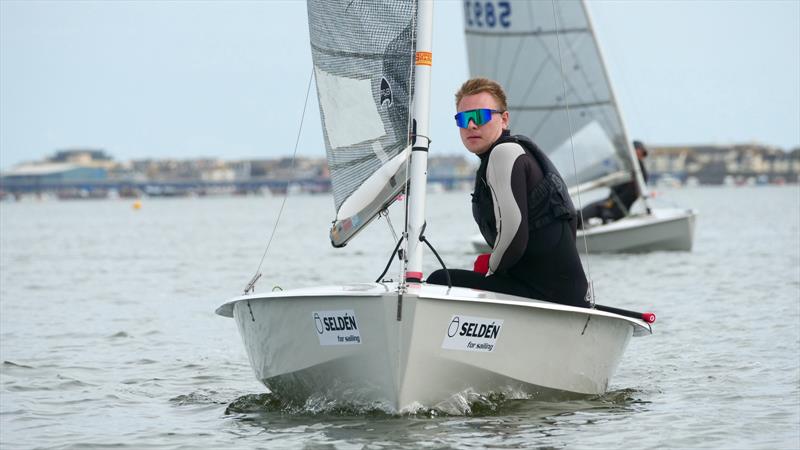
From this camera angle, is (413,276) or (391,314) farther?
(413,276)

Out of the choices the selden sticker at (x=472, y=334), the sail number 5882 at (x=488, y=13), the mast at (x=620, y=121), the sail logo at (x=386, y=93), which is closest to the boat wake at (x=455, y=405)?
the selden sticker at (x=472, y=334)

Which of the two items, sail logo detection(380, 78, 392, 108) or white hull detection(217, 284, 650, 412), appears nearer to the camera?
white hull detection(217, 284, 650, 412)

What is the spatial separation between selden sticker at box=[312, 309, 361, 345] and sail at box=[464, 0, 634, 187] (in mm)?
16756

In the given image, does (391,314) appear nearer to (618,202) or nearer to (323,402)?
(323,402)

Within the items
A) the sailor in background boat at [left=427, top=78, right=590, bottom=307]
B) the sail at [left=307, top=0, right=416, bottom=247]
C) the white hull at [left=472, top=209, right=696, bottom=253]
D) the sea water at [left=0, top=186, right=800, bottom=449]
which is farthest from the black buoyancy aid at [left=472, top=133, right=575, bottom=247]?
the white hull at [left=472, top=209, right=696, bottom=253]

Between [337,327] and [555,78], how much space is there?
17.7m

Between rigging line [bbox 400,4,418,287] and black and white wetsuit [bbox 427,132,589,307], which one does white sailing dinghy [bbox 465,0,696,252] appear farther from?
black and white wetsuit [bbox 427,132,589,307]

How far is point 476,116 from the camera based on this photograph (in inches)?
282

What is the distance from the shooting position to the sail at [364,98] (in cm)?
769

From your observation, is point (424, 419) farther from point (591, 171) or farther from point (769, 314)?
point (591, 171)

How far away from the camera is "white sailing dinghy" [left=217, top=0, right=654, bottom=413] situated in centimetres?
669

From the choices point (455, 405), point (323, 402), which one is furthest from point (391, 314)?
point (323, 402)

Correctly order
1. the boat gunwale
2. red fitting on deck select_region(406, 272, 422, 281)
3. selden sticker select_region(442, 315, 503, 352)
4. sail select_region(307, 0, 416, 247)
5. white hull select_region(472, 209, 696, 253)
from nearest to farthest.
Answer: the boat gunwale → selden sticker select_region(442, 315, 503, 352) → red fitting on deck select_region(406, 272, 422, 281) → sail select_region(307, 0, 416, 247) → white hull select_region(472, 209, 696, 253)

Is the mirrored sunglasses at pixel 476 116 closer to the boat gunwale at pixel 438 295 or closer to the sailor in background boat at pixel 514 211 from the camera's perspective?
the sailor in background boat at pixel 514 211
